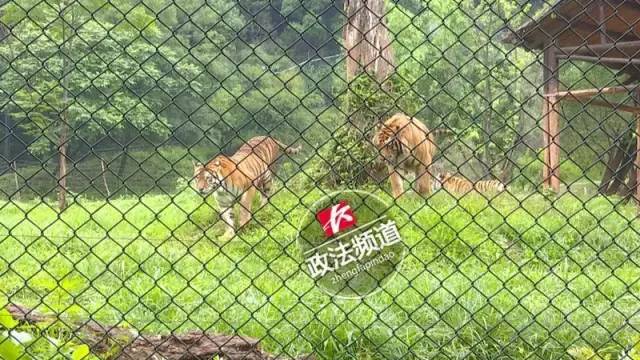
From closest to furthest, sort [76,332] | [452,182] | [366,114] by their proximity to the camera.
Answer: [76,332] < [366,114] < [452,182]

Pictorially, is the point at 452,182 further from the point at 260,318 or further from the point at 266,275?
the point at 260,318

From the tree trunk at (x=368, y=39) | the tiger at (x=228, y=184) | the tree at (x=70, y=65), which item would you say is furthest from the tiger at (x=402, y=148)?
the tree at (x=70, y=65)

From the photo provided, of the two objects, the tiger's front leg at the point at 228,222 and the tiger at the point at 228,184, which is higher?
the tiger at the point at 228,184

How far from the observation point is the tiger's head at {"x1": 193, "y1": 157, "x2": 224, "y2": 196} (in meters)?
6.90

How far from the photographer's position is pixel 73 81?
44.3 ft

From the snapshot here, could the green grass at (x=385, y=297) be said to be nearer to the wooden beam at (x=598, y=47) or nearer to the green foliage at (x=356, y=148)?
the wooden beam at (x=598, y=47)

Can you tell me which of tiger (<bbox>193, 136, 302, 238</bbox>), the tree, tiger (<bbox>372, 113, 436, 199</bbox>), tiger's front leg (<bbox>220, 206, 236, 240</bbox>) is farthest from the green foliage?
the tree

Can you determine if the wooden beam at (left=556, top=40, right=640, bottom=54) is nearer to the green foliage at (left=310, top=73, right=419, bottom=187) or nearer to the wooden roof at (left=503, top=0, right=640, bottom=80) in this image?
the wooden roof at (left=503, top=0, right=640, bottom=80)

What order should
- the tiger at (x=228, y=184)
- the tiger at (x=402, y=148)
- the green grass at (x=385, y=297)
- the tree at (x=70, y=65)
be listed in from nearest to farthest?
the green grass at (x=385, y=297), the tiger at (x=402, y=148), the tiger at (x=228, y=184), the tree at (x=70, y=65)

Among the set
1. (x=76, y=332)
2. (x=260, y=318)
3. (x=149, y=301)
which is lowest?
(x=76, y=332)

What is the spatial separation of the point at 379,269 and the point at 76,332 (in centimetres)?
214

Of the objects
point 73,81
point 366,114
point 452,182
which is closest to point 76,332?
point 366,114

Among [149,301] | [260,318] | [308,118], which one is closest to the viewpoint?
[260,318]

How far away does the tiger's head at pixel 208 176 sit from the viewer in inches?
272
